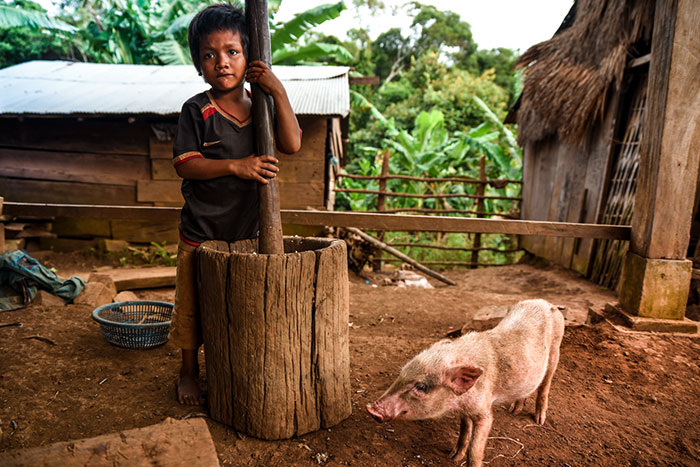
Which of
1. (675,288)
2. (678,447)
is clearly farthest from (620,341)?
(678,447)

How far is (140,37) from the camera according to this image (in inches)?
484

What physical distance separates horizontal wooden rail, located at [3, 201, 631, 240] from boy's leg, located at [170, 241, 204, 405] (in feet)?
4.10

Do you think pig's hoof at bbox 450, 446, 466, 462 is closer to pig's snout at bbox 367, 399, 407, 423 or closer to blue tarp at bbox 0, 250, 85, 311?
pig's snout at bbox 367, 399, 407, 423

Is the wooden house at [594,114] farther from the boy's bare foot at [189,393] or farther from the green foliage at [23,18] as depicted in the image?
the green foliage at [23,18]

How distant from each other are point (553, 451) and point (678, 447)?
0.62m

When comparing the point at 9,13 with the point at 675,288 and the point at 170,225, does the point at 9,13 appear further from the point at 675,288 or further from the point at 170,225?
the point at 675,288

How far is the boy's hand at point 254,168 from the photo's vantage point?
181 cm

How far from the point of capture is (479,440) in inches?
63.5

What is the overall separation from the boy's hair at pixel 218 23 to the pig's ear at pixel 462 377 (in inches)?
63.7

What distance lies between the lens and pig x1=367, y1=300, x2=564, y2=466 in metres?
1.59

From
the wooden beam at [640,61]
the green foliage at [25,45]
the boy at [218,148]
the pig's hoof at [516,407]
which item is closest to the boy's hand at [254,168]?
the boy at [218,148]

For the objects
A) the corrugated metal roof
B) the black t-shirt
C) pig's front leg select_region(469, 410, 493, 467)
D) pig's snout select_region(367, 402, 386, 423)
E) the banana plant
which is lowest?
pig's front leg select_region(469, 410, 493, 467)

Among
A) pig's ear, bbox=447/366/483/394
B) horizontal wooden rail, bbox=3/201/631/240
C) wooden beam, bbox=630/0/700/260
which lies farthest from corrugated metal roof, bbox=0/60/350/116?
pig's ear, bbox=447/366/483/394

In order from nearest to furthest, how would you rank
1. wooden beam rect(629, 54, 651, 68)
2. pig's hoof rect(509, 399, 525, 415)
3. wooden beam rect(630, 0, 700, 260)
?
pig's hoof rect(509, 399, 525, 415), wooden beam rect(630, 0, 700, 260), wooden beam rect(629, 54, 651, 68)
